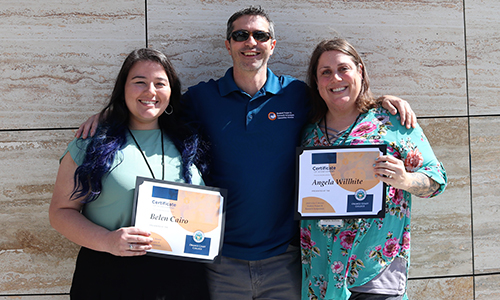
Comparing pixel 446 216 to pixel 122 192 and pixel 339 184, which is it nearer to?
pixel 339 184

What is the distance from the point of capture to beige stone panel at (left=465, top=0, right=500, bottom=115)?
3562mm

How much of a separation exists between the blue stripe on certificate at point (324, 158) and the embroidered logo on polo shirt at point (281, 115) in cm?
46

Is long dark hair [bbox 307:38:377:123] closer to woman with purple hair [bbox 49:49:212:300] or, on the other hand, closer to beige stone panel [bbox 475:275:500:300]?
woman with purple hair [bbox 49:49:212:300]

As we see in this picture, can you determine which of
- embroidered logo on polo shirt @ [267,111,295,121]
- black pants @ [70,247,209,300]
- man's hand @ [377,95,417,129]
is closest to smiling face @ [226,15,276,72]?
embroidered logo on polo shirt @ [267,111,295,121]

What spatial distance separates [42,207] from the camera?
325 centimetres

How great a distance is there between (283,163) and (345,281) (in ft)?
2.91

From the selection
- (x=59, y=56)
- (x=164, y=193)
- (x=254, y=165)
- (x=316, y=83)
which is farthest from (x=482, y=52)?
(x=59, y=56)

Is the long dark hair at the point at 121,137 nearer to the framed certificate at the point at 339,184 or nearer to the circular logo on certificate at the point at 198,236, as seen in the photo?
the circular logo on certificate at the point at 198,236

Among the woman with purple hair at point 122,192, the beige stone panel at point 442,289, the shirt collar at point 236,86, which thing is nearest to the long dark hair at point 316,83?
the shirt collar at point 236,86

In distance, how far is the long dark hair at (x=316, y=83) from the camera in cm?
273

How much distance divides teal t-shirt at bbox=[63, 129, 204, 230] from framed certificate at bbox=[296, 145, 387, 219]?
28.8 inches

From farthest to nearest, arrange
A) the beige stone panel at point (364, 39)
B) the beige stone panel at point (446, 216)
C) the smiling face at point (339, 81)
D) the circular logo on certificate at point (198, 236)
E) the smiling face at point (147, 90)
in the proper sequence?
1. the beige stone panel at point (446, 216)
2. the beige stone panel at point (364, 39)
3. the smiling face at point (339, 81)
4. the smiling face at point (147, 90)
5. the circular logo on certificate at point (198, 236)

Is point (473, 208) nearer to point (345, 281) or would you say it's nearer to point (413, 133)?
point (413, 133)

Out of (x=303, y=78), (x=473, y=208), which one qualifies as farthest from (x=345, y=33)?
(x=473, y=208)
